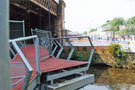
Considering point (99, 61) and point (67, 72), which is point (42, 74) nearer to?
point (67, 72)

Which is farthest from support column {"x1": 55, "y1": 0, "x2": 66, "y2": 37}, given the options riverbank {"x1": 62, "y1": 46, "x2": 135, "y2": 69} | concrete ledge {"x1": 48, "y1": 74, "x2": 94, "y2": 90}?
concrete ledge {"x1": 48, "y1": 74, "x2": 94, "y2": 90}

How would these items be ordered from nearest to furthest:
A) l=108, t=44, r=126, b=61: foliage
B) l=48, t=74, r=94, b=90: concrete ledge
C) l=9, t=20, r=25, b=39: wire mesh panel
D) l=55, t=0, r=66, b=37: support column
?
1. l=48, t=74, r=94, b=90: concrete ledge
2. l=9, t=20, r=25, b=39: wire mesh panel
3. l=108, t=44, r=126, b=61: foliage
4. l=55, t=0, r=66, b=37: support column

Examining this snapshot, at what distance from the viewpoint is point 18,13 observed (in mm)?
11242

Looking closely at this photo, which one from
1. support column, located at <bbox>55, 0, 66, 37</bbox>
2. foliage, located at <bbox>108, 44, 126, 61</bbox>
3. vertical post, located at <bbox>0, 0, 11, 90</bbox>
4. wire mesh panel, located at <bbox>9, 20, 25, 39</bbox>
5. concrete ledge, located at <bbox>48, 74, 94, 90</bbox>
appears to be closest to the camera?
vertical post, located at <bbox>0, 0, 11, 90</bbox>

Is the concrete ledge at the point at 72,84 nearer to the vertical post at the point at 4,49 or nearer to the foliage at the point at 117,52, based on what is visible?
the vertical post at the point at 4,49

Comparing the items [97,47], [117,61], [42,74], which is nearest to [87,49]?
[97,47]

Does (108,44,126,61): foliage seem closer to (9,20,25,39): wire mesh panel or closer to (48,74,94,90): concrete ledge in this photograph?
(48,74,94,90): concrete ledge

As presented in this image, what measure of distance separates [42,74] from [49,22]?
10.5m

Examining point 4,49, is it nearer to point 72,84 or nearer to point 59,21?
point 72,84

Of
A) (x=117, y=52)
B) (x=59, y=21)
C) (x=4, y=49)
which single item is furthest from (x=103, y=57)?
(x=4, y=49)

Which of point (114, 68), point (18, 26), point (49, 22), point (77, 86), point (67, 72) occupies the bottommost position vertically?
point (114, 68)

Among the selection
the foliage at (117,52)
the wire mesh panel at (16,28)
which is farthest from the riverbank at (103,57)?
the wire mesh panel at (16,28)

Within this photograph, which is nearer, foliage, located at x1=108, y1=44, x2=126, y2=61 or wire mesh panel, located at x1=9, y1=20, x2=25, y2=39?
wire mesh panel, located at x1=9, y1=20, x2=25, y2=39

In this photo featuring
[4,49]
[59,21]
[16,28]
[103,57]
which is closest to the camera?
[4,49]
